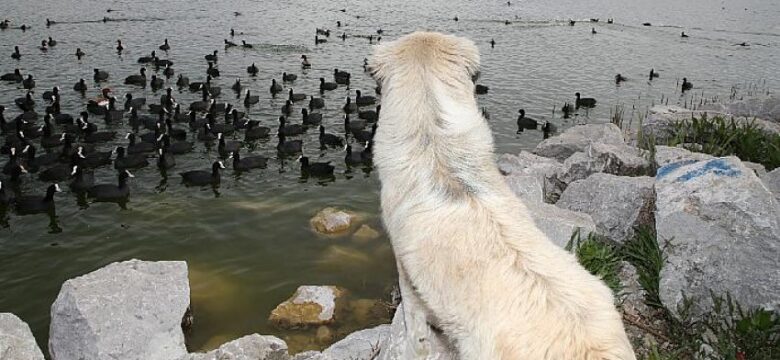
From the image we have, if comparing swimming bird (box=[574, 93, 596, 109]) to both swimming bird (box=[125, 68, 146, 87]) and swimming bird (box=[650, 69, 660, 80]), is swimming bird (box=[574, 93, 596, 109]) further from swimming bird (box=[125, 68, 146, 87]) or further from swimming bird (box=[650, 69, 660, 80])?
swimming bird (box=[125, 68, 146, 87])

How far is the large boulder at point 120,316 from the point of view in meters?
8.19

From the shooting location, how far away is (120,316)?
843cm

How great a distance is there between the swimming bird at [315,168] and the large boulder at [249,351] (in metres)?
9.50

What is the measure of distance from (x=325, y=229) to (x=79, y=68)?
17460mm

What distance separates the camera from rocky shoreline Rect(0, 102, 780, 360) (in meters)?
6.69

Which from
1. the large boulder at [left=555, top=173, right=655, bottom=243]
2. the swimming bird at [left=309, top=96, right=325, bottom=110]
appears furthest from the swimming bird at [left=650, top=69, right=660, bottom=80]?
the large boulder at [left=555, top=173, right=655, bottom=243]

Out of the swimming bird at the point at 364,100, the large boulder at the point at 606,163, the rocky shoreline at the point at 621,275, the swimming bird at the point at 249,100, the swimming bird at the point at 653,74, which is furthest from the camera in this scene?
the swimming bird at the point at 653,74

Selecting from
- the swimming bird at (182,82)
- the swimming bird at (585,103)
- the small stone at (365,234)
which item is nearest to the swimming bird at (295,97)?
the swimming bird at (182,82)

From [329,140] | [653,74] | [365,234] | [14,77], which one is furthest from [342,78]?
[653,74]

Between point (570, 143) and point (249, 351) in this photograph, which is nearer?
point (249, 351)

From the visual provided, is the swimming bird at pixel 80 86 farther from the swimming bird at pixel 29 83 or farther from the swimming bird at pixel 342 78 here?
the swimming bird at pixel 342 78

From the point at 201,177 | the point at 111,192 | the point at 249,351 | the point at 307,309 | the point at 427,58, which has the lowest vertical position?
the point at 307,309

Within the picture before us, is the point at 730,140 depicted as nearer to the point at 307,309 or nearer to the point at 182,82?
the point at 307,309

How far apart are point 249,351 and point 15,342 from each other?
102 inches
